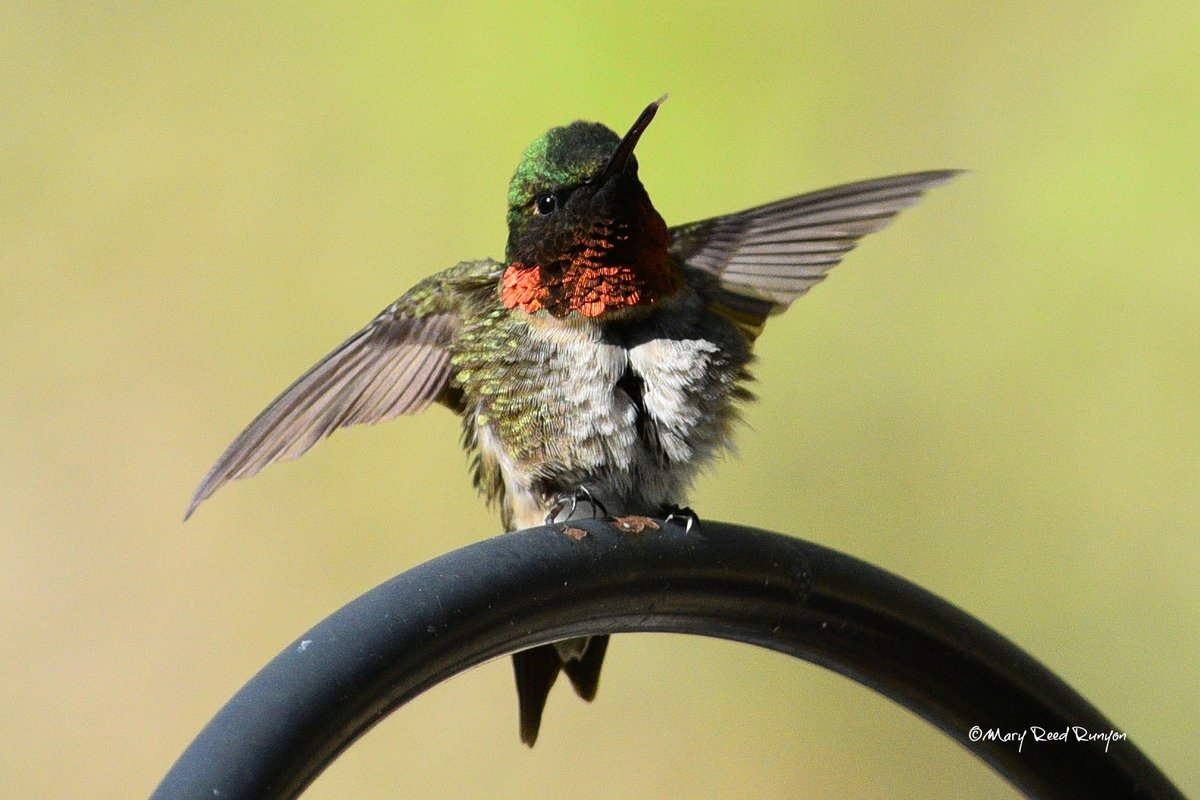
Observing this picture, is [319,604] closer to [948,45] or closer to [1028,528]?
[1028,528]

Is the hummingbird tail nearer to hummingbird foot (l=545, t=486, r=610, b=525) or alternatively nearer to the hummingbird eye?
hummingbird foot (l=545, t=486, r=610, b=525)

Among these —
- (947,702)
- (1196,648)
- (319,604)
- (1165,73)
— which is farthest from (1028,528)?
(947,702)

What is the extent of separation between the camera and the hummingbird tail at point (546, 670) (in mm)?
2555

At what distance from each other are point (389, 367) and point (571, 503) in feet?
1.41

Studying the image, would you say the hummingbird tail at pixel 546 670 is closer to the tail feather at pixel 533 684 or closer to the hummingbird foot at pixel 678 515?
the tail feather at pixel 533 684

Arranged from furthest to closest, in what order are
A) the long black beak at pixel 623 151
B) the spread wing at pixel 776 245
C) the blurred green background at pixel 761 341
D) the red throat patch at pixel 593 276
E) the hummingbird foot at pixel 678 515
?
the blurred green background at pixel 761 341, the spread wing at pixel 776 245, the red throat patch at pixel 593 276, the long black beak at pixel 623 151, the hummingbird foot at pixel 678 515

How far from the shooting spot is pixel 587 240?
252 cm

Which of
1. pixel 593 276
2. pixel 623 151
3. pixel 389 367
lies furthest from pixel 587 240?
pixel 389 367

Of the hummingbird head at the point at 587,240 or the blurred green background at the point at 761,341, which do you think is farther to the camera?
the blurred green background at the point at 761,341

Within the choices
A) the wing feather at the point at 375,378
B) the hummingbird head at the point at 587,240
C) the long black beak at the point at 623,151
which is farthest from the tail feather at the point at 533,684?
the long black beak at the point at 623,151

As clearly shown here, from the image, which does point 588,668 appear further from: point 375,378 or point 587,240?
point 587,240

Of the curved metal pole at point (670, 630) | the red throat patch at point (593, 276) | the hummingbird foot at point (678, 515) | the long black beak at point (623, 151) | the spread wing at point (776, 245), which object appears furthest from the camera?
the spread wing at point (776, 245)

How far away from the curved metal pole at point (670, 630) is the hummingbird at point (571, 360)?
2.04ft

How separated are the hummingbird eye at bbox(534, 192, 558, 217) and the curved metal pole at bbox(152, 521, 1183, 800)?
92 cm
